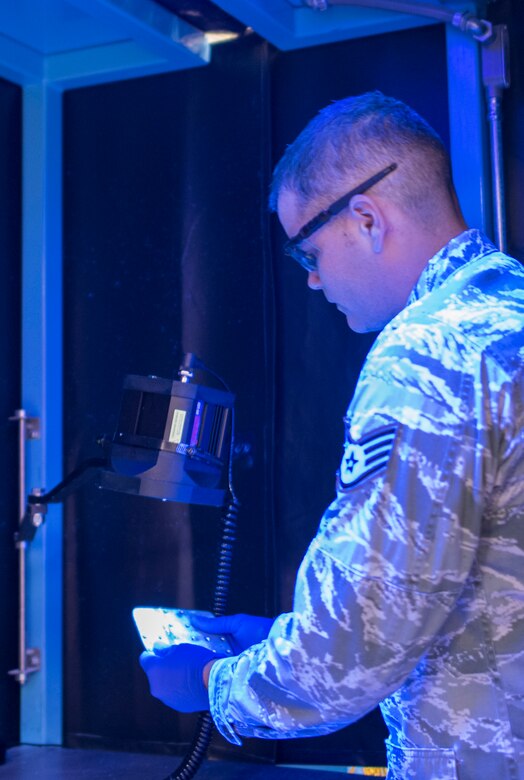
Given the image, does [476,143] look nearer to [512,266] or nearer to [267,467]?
[267,467]

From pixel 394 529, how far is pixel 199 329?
1.48 meters

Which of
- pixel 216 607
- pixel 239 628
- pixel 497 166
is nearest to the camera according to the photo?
pixel 239 628

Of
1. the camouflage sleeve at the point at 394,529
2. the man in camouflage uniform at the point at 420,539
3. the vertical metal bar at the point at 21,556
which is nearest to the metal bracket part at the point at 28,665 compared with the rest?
the vertical metal bar at the point at 21,556

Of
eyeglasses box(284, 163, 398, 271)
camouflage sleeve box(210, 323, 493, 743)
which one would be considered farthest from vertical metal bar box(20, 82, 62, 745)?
camouflage sleeve box(210, 323, 493, 743)

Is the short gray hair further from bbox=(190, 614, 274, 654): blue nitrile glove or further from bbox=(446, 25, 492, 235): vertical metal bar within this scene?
bbox=(446, 25, 492, 235): vertical metal bar

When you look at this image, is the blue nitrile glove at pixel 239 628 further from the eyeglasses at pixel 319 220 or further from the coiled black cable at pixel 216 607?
the eyeglasses at pixel 319 220

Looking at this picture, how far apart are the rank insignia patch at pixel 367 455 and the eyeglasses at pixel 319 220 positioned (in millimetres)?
340

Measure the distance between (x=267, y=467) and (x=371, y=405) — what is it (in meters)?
1.32

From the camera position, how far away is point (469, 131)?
2109mm

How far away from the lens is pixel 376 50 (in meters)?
2.25

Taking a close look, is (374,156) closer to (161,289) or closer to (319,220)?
(319,220)

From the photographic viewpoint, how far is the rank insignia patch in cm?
93

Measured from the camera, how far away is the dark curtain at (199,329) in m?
2.24

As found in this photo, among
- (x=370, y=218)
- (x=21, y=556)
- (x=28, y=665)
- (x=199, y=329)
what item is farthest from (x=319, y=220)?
(x=28, y=665)
